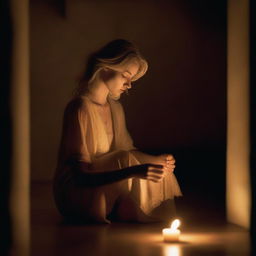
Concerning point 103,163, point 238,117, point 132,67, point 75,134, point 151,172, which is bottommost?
point 151,172

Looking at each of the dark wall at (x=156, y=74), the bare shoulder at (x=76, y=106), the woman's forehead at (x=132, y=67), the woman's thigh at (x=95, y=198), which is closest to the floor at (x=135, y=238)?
the woman's thigh at (x=95, y=198)

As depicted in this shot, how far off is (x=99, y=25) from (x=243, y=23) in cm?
274

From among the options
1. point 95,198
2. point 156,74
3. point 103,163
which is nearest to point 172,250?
point 95,198

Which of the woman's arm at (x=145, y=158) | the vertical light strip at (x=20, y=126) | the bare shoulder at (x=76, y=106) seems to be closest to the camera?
the vertical light strip at (x=20, y=126)

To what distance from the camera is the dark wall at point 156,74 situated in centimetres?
625

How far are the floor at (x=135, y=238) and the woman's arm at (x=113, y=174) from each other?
0.32m

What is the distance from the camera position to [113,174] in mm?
3762

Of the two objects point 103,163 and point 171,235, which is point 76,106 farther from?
point 171,235

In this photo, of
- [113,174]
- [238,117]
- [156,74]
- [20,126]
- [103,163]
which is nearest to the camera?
[20,126]

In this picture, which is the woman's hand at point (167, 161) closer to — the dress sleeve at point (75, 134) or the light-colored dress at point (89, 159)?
the light-colored dress at point (89, 159)

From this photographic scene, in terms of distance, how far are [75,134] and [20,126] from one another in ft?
2.16

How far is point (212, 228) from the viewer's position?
152 inches

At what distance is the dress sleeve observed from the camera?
3889mm

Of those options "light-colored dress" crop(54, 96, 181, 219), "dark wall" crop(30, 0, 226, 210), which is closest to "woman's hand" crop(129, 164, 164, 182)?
"light-colored dress" crop(54, 96, 181, 219)
